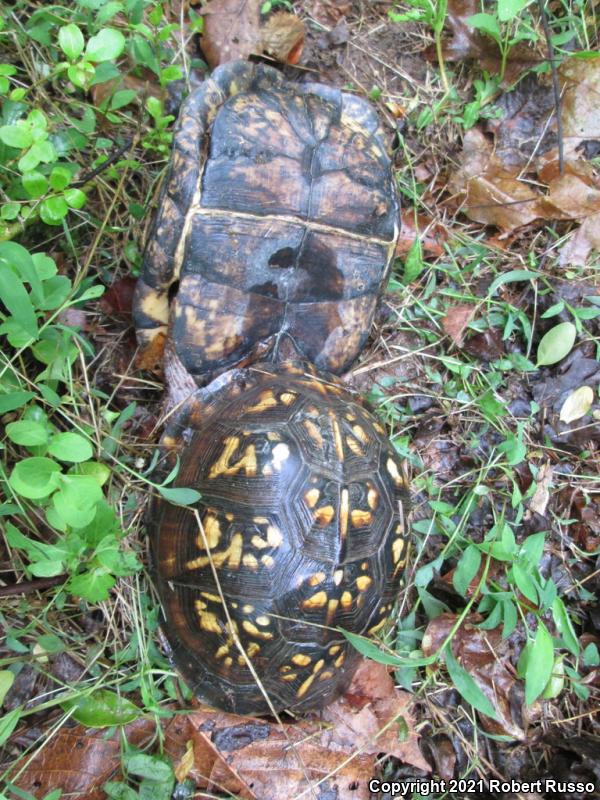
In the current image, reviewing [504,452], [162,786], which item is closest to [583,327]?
[504,452]

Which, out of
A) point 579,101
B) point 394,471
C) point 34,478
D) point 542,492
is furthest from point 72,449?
point 579,101

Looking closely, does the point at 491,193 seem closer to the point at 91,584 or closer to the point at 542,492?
the point at 542,492

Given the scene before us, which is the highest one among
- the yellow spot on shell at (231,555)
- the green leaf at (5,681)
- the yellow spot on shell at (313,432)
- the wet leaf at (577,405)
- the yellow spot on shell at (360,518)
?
the yellow spot on shell at (313,432)

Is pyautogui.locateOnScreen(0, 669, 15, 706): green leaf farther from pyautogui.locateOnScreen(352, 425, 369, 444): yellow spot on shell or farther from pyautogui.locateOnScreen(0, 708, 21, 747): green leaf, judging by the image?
pyautogui.locateOnScreen(352, 425, 369, 444): yellow spot on shell

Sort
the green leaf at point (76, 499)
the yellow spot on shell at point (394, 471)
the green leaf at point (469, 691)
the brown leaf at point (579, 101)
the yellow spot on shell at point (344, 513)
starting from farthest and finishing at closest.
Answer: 1. the brown leaf at point (579, 101)
2. the yellow spot on shell at point (394, 471)
3. the green leaf at point (469, 691)
4. the yellow spot on shell at point (344, 513)
5. the green leaf at point (76, 499)

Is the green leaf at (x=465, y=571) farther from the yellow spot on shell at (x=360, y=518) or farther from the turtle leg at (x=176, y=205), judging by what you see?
the turtle leg at (x=176, y=205)

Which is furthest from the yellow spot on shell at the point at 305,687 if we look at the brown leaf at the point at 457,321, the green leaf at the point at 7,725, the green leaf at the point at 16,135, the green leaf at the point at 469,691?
the green leaf at the point at 16,135
